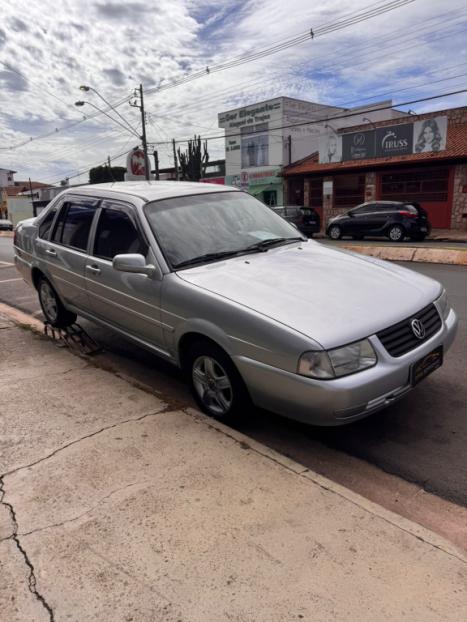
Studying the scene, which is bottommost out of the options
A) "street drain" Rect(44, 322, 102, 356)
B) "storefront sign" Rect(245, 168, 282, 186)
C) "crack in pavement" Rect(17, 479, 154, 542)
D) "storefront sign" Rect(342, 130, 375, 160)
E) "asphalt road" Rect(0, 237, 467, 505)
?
"asphalt road" Rect(0, 237, 467, 505)

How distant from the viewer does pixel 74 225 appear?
198 inches

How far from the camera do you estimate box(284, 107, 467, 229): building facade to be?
941 inches

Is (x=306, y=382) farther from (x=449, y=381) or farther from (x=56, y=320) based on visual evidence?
(x=56, y=320)

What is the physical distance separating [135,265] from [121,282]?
53 centimetres

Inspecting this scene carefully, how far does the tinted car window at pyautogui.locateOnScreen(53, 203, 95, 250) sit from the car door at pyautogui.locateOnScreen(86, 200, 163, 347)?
0.75ft

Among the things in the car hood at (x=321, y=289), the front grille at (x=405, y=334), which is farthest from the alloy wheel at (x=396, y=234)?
the front grille at (x=405, y=334)

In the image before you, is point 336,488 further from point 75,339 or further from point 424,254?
point 424,254

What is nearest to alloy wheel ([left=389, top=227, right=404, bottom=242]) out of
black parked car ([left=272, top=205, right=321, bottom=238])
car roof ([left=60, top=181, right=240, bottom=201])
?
black parked car ([left=272, top=205, right=321, bottom=238])

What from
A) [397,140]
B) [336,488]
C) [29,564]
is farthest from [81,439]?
[397,140]

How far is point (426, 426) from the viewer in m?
3.47

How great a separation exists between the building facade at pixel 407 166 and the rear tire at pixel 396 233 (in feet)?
21.3

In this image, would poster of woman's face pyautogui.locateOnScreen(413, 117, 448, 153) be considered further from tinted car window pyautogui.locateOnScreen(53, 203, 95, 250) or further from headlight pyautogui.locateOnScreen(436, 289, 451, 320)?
headlight pyautogui.locateOnScreen(436, 289, 451, 320)

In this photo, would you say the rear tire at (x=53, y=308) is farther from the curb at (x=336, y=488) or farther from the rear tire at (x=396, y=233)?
the rear tire at (x=396, y=233)

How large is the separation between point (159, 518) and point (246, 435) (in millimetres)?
1028
